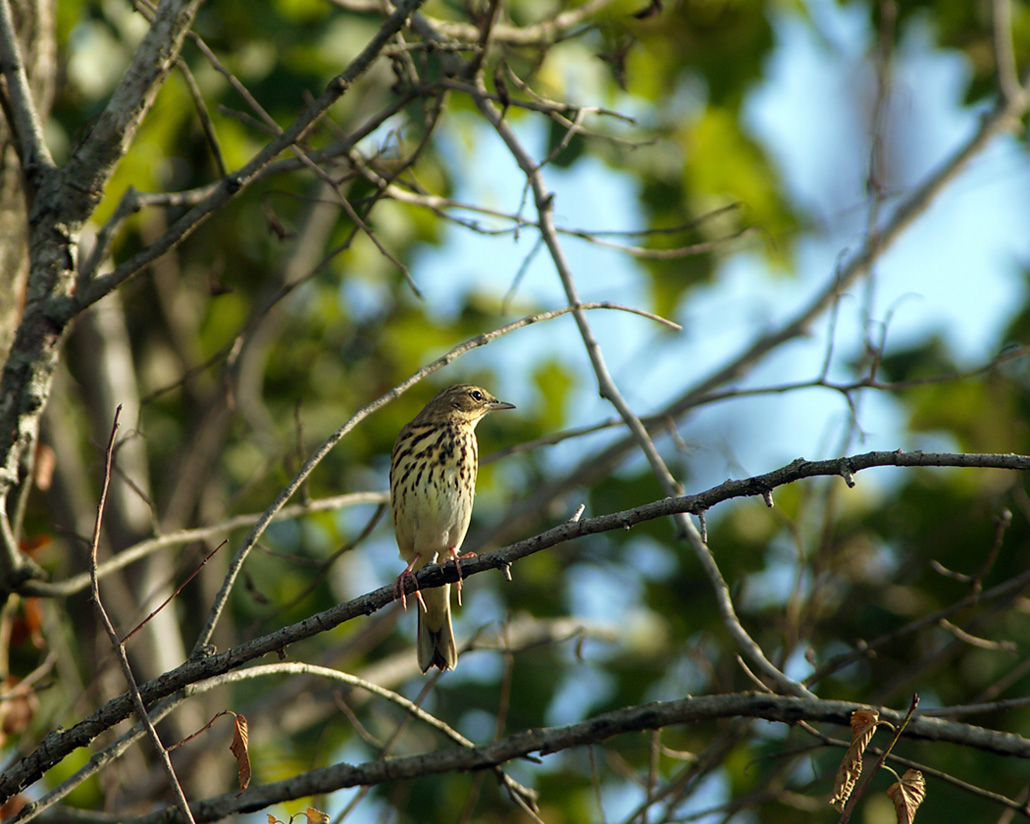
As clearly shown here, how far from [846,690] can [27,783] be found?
4765mm

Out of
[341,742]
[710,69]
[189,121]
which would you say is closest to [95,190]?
[189,121]

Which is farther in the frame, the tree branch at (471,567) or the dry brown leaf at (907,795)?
the dry brown leaf at (907,795)

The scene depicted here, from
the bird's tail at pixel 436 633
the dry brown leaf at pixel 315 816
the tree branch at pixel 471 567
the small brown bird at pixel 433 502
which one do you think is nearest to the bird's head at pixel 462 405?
→ the small brown bird at pixel 433 502

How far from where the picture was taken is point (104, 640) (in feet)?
17.8

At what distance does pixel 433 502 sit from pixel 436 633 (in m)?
0.66

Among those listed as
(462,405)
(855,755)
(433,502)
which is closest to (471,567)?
(855,755)

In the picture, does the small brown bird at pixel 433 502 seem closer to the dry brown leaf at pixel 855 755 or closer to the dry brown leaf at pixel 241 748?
the dry brown leaf at pixel 241 748

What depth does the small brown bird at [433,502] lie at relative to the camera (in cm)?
516

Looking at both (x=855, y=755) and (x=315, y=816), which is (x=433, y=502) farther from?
(x=855, y=755)

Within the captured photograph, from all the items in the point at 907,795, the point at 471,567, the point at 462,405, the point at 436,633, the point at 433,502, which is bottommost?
the point at 907,795

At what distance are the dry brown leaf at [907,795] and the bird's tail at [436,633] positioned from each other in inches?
105

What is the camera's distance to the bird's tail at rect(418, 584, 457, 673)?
5102 mm

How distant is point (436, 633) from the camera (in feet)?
17.2

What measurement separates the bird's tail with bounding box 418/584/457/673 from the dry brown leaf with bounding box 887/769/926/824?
267cm
